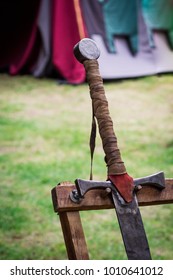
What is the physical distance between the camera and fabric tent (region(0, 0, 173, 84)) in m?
5.16

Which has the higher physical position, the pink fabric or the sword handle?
the sword handle

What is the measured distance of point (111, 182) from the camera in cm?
92

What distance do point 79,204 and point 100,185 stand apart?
45 millimetres

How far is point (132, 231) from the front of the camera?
876 mm

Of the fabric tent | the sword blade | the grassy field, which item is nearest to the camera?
the sword blade

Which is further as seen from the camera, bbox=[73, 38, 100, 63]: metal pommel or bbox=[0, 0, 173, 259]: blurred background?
bbox=[0, 0, 173, 259]: blurred background

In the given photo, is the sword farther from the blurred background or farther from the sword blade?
the blurred background

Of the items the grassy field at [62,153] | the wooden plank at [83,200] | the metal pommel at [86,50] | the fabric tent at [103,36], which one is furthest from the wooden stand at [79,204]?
the fabric tent at [103,36]

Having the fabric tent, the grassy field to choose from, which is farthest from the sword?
the fabric tent

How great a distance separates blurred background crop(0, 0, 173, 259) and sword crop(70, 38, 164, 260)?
1.07 m

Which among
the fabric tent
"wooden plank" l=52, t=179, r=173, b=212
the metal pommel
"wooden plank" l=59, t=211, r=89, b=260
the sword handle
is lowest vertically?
the fabric tent

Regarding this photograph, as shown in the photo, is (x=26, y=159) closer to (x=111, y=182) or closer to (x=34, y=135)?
(x=34, y=135)

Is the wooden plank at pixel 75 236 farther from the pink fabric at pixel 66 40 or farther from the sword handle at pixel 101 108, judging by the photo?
the pink fabric at pixel 66 40
